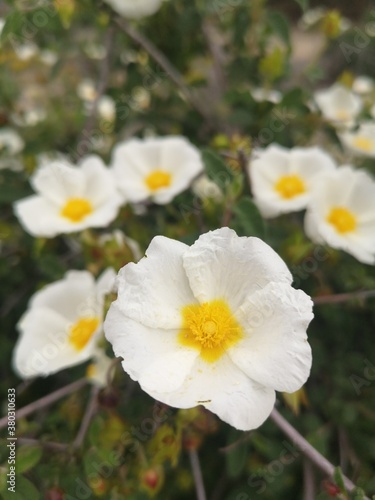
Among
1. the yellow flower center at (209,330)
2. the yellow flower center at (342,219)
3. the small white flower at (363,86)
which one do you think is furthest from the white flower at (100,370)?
the small white flower at (363,86)

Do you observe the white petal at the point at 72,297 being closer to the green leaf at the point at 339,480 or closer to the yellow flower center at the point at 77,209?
the yellow flower center at the point at 77,209

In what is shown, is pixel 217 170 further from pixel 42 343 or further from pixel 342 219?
pixel 42 343

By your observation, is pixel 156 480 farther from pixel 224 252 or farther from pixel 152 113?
pixel 152 113

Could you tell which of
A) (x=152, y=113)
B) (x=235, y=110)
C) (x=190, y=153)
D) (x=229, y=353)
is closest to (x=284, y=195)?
(x=190, y=153)

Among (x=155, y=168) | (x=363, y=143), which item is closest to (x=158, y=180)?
(x=155, y=168)

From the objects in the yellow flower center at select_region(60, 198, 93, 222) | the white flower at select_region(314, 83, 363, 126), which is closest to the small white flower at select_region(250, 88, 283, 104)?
the white flower at select_region(314, 83, 363, 126)
